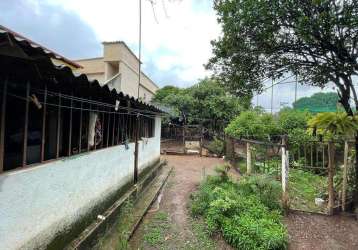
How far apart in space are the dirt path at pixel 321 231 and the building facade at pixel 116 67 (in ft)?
29.7

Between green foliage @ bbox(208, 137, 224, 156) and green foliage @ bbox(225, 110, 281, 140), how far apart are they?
2814mm

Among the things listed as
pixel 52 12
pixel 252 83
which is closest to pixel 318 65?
pixel 252 83

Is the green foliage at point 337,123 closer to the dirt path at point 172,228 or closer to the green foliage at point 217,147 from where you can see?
the dirt path at point 172,228

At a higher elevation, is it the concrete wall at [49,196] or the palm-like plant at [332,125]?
the palm-like plant at [332,125]

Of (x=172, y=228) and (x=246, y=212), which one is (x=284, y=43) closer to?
(x=246, y=212)

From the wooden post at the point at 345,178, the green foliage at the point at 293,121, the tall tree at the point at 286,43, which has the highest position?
the tall tree at the point at 286,43

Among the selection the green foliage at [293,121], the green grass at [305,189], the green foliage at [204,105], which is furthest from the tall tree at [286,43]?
the green foliage at [204,105]

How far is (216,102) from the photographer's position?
20031 millimetres

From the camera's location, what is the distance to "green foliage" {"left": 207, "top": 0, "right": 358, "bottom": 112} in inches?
182

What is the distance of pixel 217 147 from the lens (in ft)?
58.5

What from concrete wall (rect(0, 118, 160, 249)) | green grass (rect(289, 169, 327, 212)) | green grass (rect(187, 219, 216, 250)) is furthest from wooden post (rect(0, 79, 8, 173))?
green grass (rect(289, 169, 327, 212))

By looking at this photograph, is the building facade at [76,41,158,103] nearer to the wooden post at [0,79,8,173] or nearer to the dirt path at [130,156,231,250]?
the dirt path at [130,156,231,250]

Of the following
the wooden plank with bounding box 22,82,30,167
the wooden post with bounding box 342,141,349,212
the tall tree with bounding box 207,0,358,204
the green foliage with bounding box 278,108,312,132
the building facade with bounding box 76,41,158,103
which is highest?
the building facade with bounding box 76,41,158,103

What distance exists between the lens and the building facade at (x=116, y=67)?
1327cm
